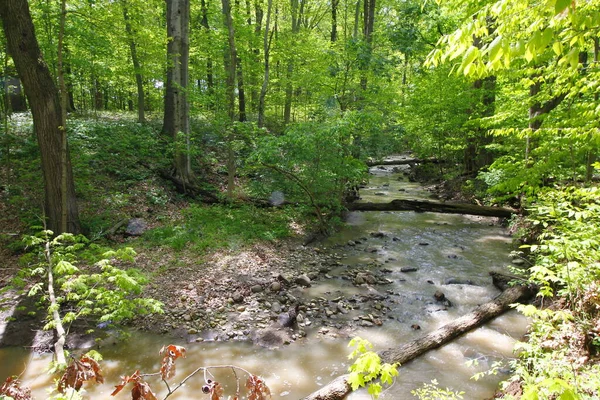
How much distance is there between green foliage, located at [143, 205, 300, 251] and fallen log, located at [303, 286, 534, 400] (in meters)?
4.94

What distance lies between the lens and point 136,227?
29.4 feet

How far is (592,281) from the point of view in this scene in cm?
387

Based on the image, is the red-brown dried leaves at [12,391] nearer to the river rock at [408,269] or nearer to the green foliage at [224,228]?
the green foliage at [224,228]

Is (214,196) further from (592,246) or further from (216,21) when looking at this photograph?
(216,21)

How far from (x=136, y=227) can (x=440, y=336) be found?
7.53 m

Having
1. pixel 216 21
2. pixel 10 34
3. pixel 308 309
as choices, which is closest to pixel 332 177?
pixel 308 309

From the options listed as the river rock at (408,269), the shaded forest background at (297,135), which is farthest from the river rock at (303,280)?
the river rock at (408,269)

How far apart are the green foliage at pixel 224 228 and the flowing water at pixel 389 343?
166cm

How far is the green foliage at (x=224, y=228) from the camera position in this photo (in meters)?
8.52

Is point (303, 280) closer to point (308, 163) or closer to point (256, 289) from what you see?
point (256, 289)

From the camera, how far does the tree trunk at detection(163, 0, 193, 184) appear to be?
1048 centimetres

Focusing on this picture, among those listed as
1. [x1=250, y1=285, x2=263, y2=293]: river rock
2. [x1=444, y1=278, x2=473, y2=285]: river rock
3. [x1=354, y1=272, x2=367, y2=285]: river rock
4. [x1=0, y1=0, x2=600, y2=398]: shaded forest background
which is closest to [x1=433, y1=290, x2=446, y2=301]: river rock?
[x1=444, y1=278, x2=473, y2=285]: river rock

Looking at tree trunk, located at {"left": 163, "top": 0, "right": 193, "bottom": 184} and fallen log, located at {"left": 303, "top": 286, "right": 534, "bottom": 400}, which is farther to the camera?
tree trunk, located at {"left": 163, "top": 0, "right": 193, "bottom": 184}

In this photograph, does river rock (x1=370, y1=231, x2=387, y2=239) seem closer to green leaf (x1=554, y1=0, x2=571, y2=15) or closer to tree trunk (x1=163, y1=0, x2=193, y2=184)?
tree trunk (x1=163, y1=0, x2=193, y2=184)
